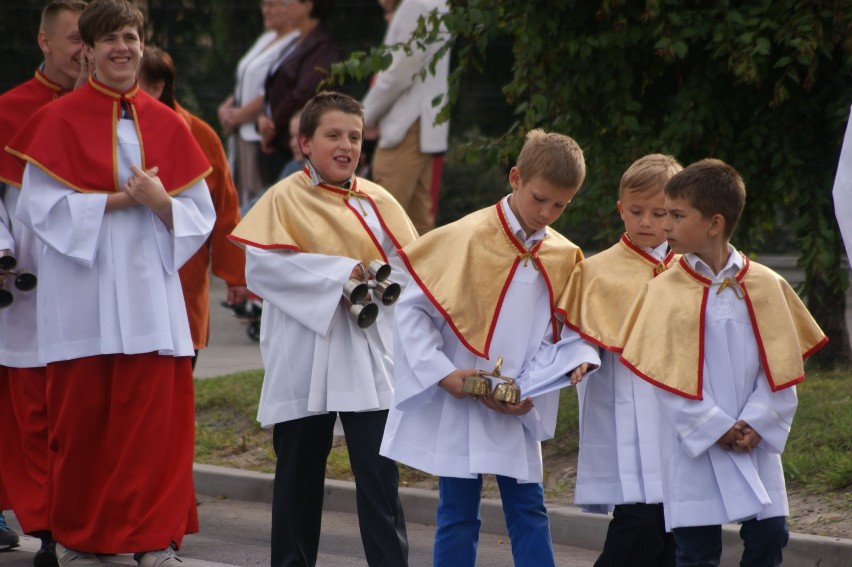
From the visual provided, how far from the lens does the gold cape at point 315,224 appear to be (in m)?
5.76

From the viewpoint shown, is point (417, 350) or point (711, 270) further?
point (417, 350)

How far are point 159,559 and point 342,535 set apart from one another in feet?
4.60

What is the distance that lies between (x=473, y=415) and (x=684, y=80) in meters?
3.66

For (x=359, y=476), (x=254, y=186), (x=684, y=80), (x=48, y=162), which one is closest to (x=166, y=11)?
(x=254, y=186)

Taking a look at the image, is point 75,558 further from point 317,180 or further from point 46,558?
point 317,180

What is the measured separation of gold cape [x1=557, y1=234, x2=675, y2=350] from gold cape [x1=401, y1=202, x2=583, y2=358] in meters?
0.07

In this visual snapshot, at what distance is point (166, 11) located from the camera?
1534 centimetres

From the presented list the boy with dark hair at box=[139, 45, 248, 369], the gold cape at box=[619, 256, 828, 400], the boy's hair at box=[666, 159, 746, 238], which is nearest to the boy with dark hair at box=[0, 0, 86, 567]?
the boy with dark hair at box=[139, 45, 248, 369]

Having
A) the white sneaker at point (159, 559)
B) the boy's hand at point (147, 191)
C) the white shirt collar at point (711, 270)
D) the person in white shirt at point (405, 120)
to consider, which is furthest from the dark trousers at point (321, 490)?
the person in white shirt at point (405, 120)

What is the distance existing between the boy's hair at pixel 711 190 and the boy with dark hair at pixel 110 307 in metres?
2.13

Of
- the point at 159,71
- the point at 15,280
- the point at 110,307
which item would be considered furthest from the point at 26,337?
the point at 159,71

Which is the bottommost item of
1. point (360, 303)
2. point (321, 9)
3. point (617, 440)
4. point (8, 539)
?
point (8, 539)

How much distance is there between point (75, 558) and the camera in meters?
6.13

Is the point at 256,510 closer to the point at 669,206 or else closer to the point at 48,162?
the point at 48,162
